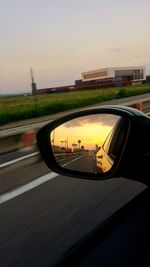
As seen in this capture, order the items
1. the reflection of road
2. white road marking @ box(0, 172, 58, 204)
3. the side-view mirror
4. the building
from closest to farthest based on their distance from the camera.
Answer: the side-view mirror → the reflection of road → white road marking @ box(0, 172, 58, 204) → the building

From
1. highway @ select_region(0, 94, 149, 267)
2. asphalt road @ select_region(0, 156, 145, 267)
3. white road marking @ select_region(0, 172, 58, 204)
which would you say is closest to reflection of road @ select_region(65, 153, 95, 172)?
highway @ select_region(0, 94, 149, 267)

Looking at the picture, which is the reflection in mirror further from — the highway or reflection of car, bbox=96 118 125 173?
the highway

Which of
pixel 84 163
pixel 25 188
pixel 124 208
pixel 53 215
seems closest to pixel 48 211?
pixel 53 215

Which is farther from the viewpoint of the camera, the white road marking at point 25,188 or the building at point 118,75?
the building at point 118,75

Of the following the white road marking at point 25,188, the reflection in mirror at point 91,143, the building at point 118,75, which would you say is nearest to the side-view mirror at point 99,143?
the reflection in mirror at point 91,143

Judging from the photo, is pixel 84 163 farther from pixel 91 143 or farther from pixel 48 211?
pixel 48 211

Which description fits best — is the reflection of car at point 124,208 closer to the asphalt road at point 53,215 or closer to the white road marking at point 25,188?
the asphalt road at point 53,215

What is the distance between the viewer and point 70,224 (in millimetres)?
3600

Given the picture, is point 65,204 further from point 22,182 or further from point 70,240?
point 22,182

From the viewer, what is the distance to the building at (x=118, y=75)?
15700 cm

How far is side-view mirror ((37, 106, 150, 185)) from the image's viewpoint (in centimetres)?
134

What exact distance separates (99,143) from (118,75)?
16219 cm

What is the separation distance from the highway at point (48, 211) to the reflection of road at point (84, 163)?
30.1 inches

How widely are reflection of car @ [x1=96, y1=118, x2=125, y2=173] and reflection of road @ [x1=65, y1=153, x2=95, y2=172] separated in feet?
0.09
